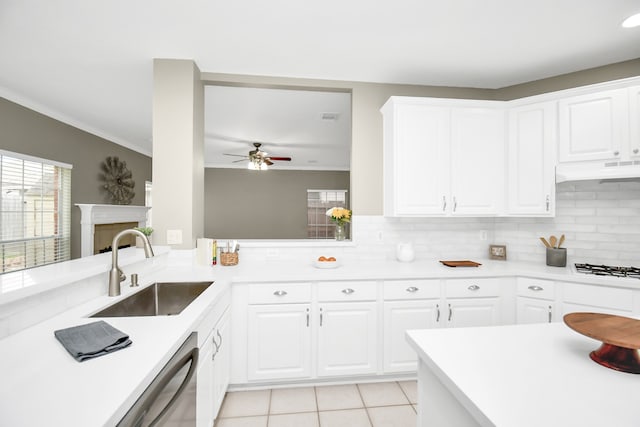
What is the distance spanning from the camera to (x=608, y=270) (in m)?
2.25

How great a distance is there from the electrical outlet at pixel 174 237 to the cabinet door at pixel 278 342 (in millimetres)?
848

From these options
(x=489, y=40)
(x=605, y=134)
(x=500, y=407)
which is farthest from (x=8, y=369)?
(x=605, y=134)

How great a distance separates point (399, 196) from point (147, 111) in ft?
11.3

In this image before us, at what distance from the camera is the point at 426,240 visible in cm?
294

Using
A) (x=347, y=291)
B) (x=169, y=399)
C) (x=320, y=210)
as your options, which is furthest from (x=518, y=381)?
(x=320, y=210)

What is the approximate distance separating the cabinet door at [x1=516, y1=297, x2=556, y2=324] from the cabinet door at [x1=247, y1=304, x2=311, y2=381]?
1699 millimetres

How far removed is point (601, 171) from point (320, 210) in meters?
6.58

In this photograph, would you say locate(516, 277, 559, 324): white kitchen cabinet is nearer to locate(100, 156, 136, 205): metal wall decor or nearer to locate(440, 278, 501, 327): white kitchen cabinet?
locate(440, 278, 501, 327): white kitchen cabinet

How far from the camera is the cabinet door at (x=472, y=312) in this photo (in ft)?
7.79

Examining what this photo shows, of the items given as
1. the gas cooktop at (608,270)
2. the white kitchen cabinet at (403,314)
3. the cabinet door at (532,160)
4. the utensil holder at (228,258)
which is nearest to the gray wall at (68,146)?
the utensil holder at (228,258)

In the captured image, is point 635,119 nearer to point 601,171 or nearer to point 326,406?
point 601,171

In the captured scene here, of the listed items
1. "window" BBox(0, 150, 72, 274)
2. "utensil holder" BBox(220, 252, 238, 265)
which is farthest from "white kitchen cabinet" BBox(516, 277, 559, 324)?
"window" BBox(0, 150, 72, 274)

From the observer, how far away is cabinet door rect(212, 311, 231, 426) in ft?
5.79

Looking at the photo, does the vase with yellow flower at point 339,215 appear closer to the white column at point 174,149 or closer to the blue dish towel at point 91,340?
the white column at point 174,149
